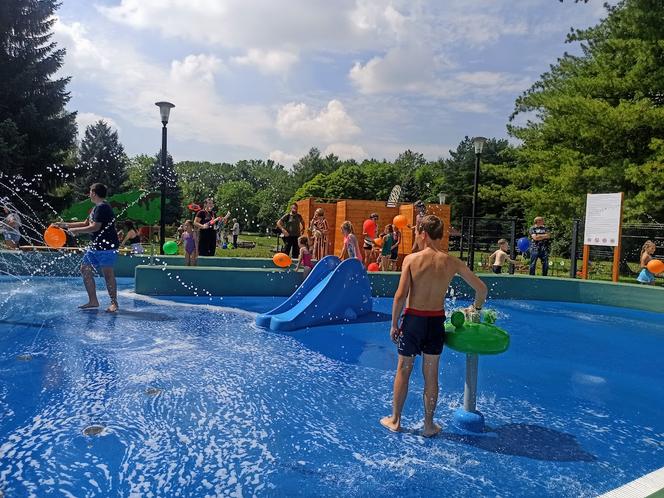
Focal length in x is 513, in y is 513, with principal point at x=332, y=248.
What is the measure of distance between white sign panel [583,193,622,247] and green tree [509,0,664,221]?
3.85 metres

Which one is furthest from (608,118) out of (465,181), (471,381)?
(465,181)

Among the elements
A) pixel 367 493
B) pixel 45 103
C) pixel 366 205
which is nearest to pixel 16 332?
pixel 367 493

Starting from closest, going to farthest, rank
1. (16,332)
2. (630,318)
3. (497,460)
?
(497,460) → (16,332) → (630,318)

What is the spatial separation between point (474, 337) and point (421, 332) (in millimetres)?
439

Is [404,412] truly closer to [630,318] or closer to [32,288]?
[630,318]

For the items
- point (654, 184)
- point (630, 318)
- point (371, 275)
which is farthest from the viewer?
point (654, 184)

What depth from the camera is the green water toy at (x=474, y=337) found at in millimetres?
3947

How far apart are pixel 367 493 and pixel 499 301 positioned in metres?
10.6

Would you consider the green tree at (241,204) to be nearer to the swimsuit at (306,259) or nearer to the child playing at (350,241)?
the swimsuit at (306,259)

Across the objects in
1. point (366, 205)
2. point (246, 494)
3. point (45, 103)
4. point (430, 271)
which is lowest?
point (246, 494)

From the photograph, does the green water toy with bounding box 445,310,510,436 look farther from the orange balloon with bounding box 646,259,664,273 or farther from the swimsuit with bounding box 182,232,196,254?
the orange balloon with bounding box 646,259,664,273

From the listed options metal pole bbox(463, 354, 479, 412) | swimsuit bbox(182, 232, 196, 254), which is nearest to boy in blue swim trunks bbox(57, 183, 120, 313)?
swimsuit bbox(182, 232, 196, 254)

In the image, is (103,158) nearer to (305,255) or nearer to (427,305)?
(305,255)

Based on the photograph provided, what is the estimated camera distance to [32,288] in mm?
11211
